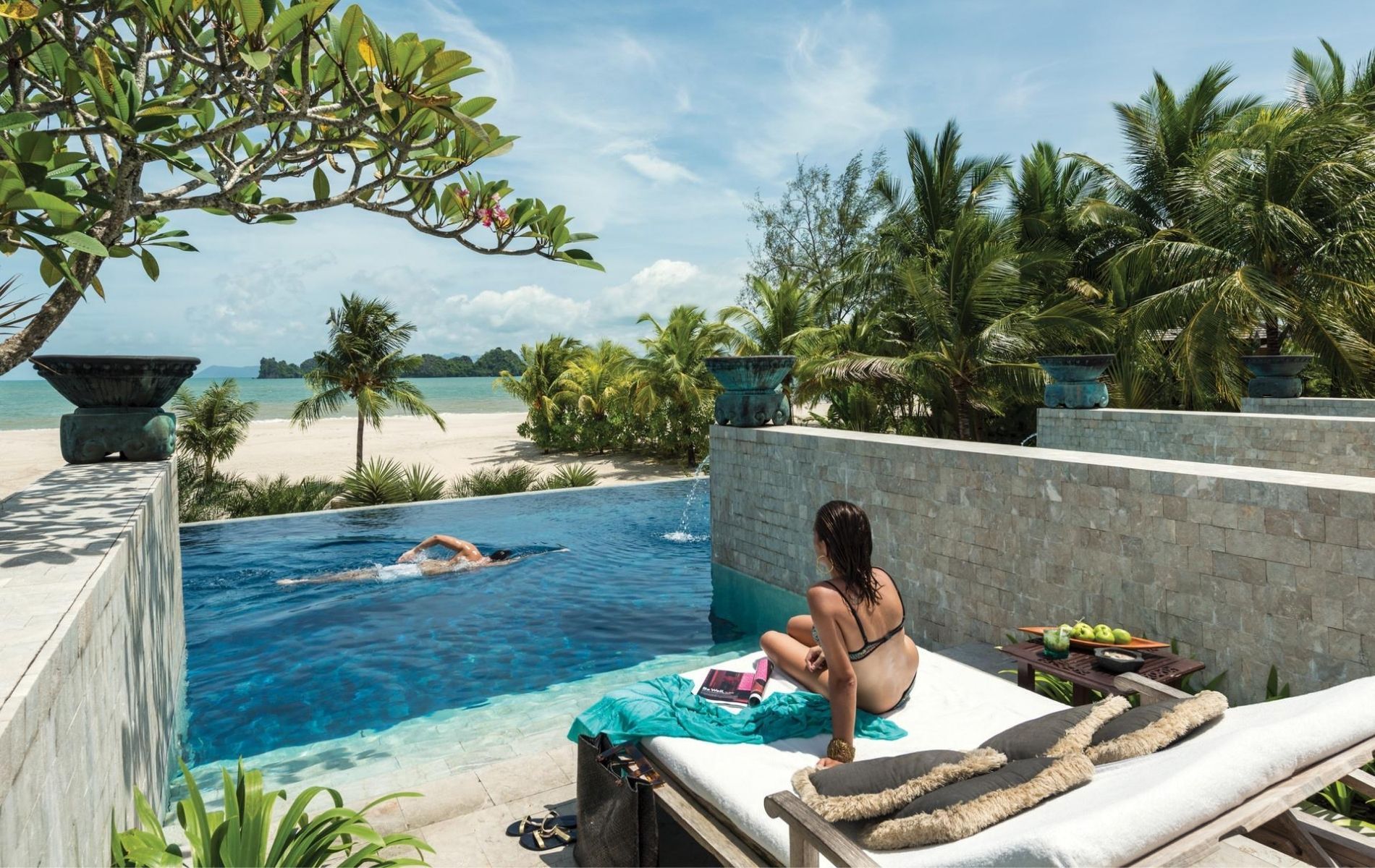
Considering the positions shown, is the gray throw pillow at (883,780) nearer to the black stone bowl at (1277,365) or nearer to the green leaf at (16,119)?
the green leaf at (16,119)

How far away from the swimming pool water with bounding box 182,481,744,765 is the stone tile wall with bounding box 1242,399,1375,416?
8989 mm

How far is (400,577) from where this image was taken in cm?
985

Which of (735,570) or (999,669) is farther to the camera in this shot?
(735,570)

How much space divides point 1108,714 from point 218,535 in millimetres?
13212

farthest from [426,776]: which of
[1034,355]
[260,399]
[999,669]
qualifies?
[260,399]

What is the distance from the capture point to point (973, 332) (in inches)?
577

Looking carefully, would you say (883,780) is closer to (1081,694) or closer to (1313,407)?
(1081,694)

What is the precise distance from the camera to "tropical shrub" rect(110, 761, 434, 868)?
2455 millimetres

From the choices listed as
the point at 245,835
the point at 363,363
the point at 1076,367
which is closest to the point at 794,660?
the point at 245,835

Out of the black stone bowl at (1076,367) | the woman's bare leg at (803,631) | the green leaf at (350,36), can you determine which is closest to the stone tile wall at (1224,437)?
the black stone bowl at (1076,367)

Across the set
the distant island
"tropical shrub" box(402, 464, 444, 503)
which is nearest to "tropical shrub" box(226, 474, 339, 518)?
"tropical shrub" box(402, 464, 444, 503)

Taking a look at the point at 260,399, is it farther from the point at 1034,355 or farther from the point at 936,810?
the point at 936,810

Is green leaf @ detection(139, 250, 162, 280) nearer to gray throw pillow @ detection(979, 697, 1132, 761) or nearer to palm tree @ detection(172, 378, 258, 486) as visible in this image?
gray throw pillow @ detection(979, 697, 1132, 761)

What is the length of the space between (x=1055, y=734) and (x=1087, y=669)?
Result: 168 centimetres
